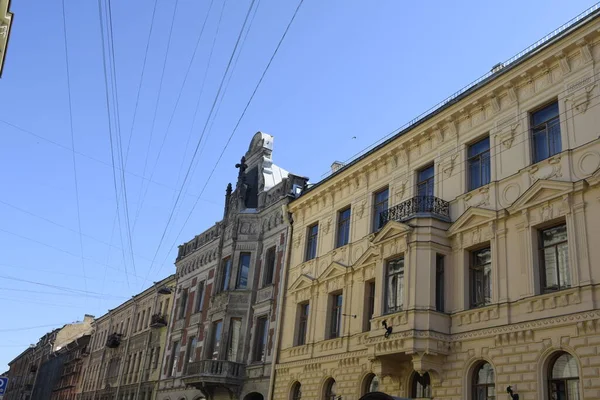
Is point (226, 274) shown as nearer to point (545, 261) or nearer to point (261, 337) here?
point (261, 337)

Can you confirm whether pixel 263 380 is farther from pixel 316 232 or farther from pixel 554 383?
pixel 554 383

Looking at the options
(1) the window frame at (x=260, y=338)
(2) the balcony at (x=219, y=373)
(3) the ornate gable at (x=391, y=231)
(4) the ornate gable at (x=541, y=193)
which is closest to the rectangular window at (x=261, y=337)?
(1) the window frame at (x=260, y=338)

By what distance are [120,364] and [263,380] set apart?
80.4 ft

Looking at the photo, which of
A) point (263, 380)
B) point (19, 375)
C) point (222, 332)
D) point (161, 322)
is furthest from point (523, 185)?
point (19, 375)

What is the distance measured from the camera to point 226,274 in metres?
35.2

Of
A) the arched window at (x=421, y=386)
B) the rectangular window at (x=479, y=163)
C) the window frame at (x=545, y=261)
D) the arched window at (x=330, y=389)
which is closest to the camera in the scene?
the window frame at (x=545, y=261)

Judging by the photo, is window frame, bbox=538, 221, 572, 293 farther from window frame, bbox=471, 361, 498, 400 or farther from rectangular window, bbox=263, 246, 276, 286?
rectangular window, bbox=263, 246, 276, 286

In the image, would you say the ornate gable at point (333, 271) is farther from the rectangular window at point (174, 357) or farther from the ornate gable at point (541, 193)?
the rectangular window at point (174, 357)

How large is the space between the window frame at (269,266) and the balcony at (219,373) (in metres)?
4.34

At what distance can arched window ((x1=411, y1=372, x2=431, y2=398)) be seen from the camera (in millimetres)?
20197

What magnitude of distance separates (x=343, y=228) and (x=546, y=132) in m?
10.7

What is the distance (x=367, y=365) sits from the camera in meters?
22.7

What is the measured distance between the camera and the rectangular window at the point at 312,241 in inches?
1145

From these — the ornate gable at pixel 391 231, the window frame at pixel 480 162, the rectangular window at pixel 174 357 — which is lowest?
the rectangular window at pixel 174 357
